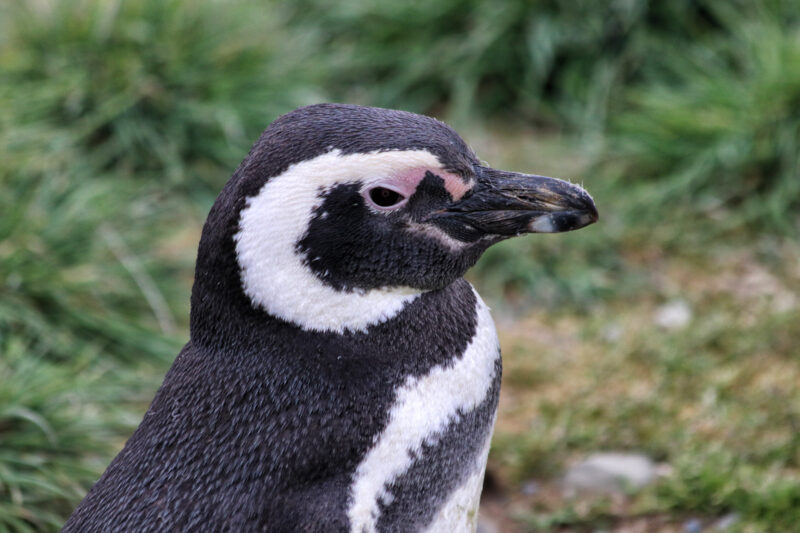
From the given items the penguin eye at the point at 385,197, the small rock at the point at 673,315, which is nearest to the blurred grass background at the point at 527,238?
the small rock at the point at 673,315

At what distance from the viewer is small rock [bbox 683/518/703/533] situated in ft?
9.75

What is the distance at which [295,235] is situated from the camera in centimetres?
185

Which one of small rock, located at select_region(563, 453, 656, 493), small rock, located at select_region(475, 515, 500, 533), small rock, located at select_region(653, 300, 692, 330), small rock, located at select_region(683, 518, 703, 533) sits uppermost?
small rock, located at select_region(653, 300, 692, 330)

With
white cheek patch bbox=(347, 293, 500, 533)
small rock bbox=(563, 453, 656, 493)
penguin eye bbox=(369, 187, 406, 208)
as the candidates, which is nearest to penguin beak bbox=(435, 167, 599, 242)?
penguin eye bbox=(369, 187, 406, 208)

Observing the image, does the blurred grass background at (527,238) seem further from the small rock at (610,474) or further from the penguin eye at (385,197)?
the penguin eye at (385,197)

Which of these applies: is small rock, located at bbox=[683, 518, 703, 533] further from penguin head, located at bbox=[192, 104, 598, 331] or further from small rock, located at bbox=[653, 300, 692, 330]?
penguin head, located at bbox=[192, 104, 598, 331]

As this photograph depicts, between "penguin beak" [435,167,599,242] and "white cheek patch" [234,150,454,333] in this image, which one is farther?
"penguin beak" [435,167,599,242]

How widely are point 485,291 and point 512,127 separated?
1.31 metres

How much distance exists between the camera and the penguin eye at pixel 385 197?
74.9 inches

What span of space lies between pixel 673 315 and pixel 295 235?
2560mm

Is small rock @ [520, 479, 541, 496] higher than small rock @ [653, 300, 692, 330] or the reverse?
the reverse

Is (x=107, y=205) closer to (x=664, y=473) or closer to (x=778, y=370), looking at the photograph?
(x=664, y=473)

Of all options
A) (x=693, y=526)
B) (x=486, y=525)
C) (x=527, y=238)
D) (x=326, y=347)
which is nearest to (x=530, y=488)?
(x=486, y=525)

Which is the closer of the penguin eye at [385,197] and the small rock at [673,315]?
the penguin eye at [385,197]
